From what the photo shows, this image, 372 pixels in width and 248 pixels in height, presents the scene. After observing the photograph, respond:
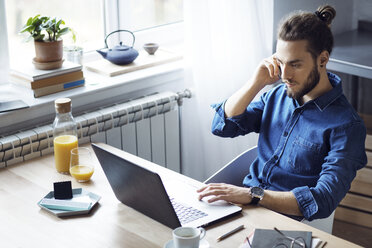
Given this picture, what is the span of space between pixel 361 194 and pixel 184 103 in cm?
95

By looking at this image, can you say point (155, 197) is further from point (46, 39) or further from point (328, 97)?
point (46, 39)

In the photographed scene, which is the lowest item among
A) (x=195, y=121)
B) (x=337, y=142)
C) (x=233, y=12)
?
(x=195, y=121)

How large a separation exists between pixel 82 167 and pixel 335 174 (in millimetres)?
853

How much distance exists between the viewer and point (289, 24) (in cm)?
201

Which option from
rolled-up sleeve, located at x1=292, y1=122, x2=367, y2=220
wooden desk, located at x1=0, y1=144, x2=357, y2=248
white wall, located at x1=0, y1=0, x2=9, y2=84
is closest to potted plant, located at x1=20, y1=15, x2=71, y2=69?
white wall, located at x1=0, y1=0, x2=9, y2=84

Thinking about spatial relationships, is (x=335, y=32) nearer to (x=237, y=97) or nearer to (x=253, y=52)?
(x=253, y=52)

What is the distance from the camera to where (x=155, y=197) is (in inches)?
68.3

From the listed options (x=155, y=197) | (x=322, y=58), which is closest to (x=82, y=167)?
(x=155, y=197)

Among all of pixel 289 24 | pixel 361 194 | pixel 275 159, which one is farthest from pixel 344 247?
pixel 361 194

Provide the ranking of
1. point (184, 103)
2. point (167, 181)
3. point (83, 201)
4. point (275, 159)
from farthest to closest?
1. point (184, 103)
2. point (275, 159)
3. point (167, 181)
4. point (83, 201)

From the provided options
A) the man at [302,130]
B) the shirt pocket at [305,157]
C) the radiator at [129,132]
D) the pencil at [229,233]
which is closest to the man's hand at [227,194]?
the man at [302,130]

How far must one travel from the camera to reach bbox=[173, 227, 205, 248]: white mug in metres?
1.55

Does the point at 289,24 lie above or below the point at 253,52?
above

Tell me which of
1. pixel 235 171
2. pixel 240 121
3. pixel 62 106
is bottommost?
pixel 235 171
